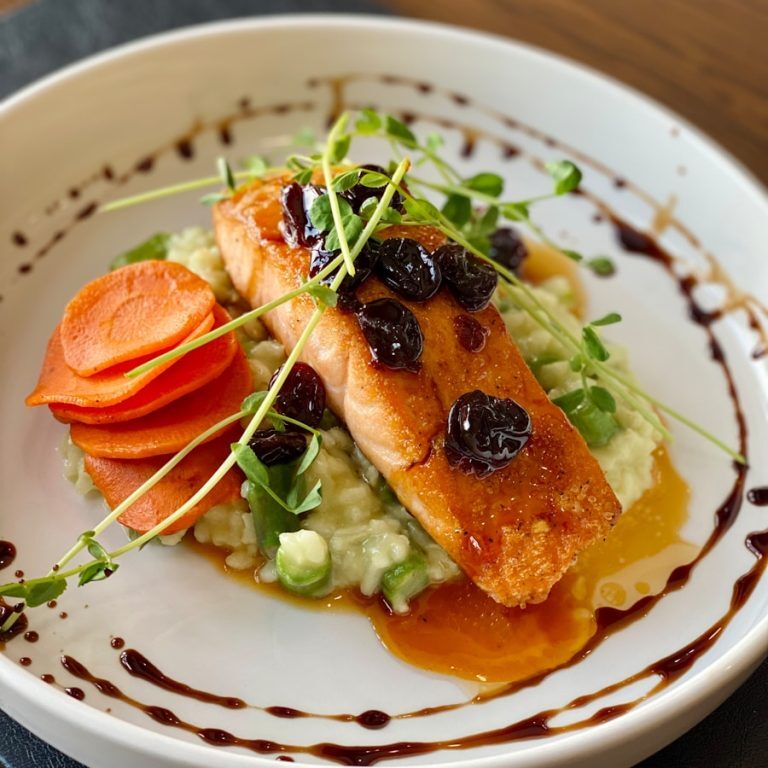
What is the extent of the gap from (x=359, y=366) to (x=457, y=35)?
8.37ft

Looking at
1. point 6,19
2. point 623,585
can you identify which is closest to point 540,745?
point 623,585

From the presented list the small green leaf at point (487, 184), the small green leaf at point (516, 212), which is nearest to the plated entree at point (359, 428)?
the small green leaf at point (516, 212)

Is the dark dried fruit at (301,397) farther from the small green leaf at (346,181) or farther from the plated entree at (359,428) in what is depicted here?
the small green leaf at (346,181)

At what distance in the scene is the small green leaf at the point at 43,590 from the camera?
2734mm

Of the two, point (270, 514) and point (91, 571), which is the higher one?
Result: point (270, 514)

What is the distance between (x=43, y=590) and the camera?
2.75 metres

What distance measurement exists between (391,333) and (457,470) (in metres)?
0.50

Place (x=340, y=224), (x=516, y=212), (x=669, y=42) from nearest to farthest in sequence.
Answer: (x=340, y=224), (x=516, y=212), (x=669, y=42)

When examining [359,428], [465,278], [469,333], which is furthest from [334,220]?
[359,428]

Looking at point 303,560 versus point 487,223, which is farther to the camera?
point 487,223

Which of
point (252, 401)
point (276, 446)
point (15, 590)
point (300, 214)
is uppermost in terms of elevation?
point (300, 214)

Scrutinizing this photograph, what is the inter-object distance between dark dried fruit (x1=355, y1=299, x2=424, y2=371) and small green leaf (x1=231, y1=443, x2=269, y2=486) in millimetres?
515

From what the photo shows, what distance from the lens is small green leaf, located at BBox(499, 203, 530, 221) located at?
3.88m

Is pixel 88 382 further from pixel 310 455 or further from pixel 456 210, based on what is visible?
pixel 456 210
